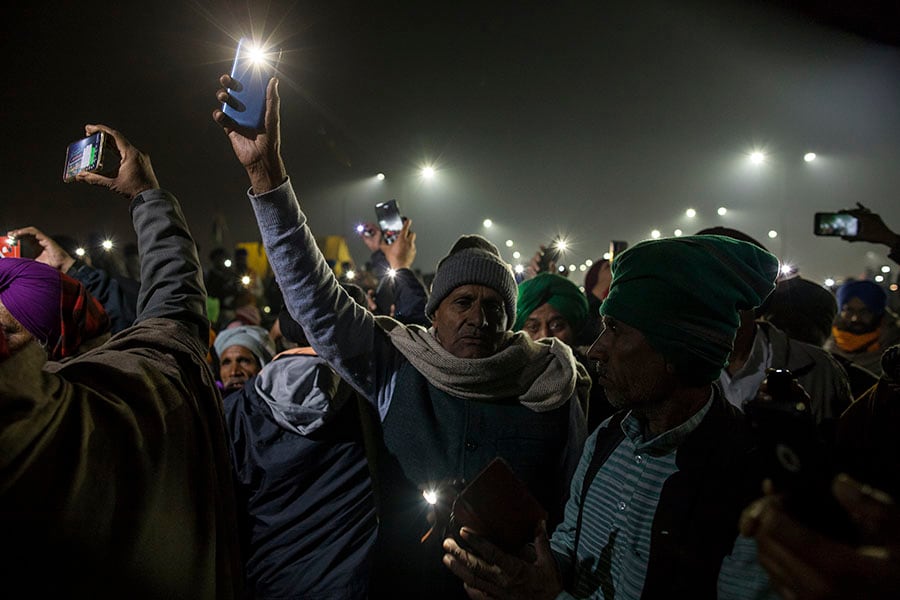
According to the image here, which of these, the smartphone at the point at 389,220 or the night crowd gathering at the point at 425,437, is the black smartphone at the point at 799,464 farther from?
the smartphone at the point at 389,220

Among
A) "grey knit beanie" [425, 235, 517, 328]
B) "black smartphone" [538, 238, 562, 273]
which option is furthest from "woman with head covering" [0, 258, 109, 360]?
"black smartphone" [538, 238, 562, 273]

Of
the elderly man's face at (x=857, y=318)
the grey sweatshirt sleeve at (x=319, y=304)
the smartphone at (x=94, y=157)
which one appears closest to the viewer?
the smartphone at (x=94, y=157)

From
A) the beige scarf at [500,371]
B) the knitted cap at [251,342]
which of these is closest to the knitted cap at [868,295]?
the beige scarf at [500,371]

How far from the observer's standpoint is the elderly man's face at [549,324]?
12.6ft

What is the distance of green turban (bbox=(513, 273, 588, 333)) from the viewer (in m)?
3.87

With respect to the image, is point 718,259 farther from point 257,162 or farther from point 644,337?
point 257,162

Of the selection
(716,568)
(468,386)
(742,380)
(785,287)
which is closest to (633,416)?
(716,568)

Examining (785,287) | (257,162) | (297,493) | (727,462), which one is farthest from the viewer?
(785,287)

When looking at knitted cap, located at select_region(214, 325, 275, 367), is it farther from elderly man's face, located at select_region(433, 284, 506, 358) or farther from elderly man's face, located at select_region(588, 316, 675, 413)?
elderly man's face, located at select_region(588, 316, 675, 413)

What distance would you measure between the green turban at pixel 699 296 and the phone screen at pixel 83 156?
2.14m

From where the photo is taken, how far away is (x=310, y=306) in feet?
7.33

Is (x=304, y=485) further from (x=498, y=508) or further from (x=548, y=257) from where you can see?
(x=548, y=257)

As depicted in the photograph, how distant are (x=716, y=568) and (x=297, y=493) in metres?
2.01

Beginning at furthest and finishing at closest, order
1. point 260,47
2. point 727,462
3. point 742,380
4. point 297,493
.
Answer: point 742,380 → point 297,493 → point 260,47 → point 727,462
